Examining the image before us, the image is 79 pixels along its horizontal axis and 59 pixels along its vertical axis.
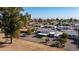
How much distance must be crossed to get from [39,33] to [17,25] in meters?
0.42

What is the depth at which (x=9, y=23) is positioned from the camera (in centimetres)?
478

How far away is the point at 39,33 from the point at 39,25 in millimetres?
145

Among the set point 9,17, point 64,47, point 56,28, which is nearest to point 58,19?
point 56,28

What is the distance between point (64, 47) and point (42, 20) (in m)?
0.61

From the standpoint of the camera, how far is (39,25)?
4816 mm
